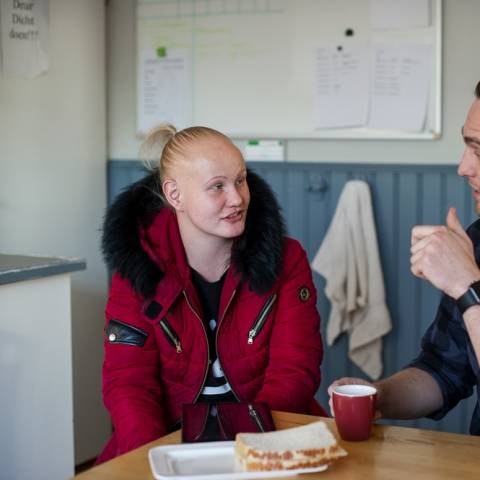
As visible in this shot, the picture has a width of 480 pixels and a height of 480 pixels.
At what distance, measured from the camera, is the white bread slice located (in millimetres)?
1349

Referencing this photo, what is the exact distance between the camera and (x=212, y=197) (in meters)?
2.10

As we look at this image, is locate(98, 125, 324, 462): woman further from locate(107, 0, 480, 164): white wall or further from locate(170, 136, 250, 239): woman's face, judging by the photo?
locate(107, 0, 480, 164): white wall

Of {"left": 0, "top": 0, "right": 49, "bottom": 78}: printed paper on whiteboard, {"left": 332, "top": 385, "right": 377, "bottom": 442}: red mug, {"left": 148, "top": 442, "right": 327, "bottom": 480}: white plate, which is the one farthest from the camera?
{"left": 0, "top": 0, "right": 49, "bottom": 78}: printed paper on whiteboard

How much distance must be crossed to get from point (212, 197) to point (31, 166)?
1.57 metres

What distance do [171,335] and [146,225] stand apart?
300mm

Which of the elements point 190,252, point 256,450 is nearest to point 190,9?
point 190,252

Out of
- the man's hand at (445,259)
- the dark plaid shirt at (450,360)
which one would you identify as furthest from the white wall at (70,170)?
the man's hand at (445,259)

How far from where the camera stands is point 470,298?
169cm

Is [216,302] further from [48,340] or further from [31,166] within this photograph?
[31,166]

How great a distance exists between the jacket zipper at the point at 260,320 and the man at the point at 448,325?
0.34 m

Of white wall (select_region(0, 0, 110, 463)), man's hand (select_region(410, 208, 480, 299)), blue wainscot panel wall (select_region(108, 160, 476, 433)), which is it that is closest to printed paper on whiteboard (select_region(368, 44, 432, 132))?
blue wainscot panel wall (select_region(108, 160, 476, 433))

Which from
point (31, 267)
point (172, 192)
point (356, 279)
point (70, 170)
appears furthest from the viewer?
point (70, 170)

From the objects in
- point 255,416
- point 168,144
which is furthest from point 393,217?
point 255,416

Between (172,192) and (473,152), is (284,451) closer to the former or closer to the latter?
(473,152)
